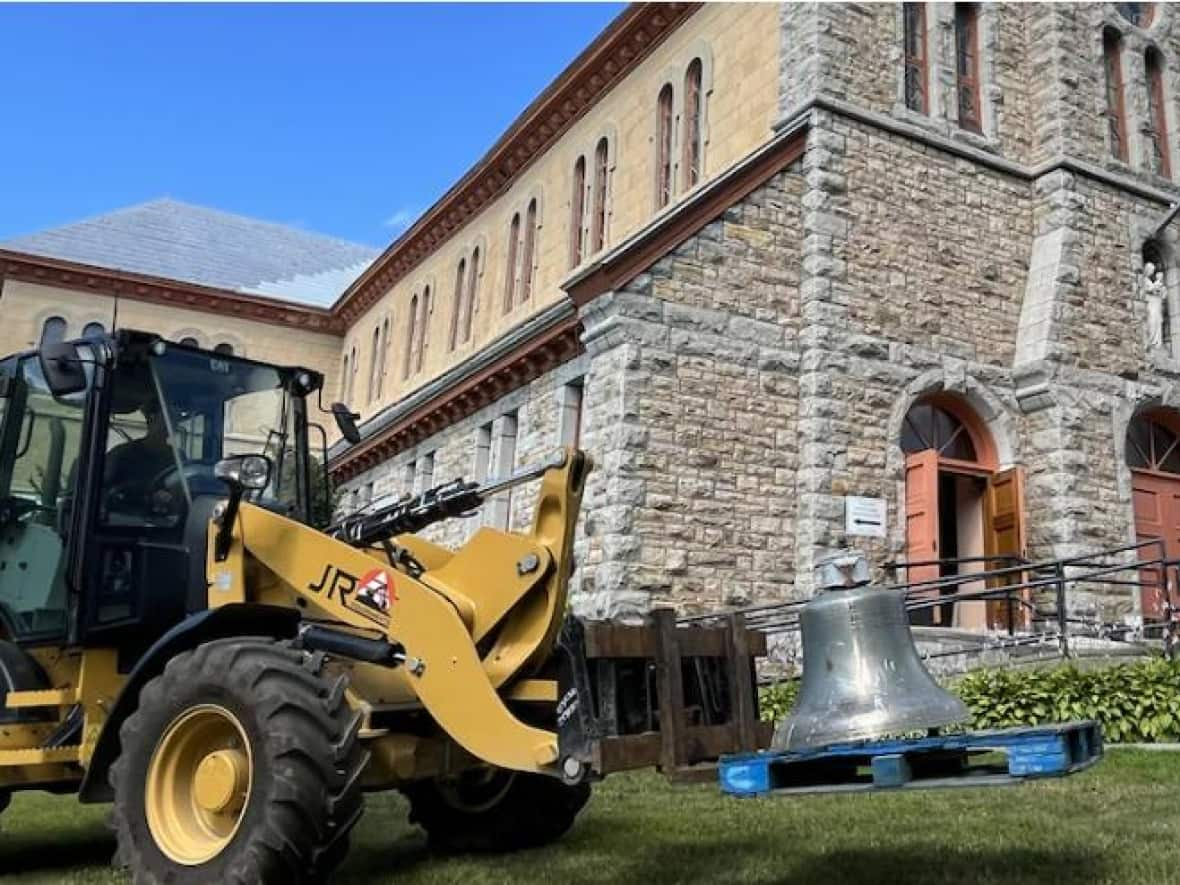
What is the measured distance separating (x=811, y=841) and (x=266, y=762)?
3.06 m

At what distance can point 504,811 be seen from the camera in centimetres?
584

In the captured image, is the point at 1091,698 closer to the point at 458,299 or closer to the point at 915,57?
the point at 915,57

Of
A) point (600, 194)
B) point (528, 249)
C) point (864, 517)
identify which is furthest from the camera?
point (528, 249)

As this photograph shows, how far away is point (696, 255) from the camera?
14219 millimetres

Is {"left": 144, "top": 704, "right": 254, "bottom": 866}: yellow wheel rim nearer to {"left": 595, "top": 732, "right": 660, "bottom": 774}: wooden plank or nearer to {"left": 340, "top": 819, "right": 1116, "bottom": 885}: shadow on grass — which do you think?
{"left": 340, "top": 819, "right": 1116, "bottom": 885}: shadow on grass

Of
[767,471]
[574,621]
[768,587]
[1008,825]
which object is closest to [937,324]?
[767,471]

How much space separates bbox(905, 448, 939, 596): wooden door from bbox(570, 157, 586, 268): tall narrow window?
9.23 m

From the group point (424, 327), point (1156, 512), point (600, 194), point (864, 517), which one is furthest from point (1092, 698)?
point (424, 327)

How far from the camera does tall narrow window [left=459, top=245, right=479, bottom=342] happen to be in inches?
1043

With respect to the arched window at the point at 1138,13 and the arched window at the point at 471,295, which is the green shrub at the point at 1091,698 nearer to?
the arched window at the point at 1138,13

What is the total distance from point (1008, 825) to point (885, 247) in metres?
10.7

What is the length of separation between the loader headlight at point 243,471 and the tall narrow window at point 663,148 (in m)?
14.4

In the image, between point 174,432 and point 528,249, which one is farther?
point 528,249

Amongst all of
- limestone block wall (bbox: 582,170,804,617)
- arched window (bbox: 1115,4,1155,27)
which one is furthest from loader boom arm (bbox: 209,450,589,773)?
arched window (bbox: 1115,4,1155,27)
